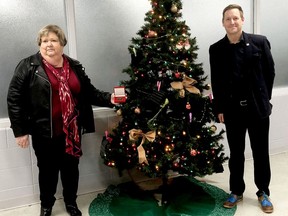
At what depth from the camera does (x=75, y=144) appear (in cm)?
281

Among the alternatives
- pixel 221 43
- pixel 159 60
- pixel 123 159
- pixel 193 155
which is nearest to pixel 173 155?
pixel 193 155

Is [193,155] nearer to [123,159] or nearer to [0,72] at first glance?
[123,159]

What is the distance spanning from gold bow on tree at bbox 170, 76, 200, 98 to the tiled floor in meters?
1.02

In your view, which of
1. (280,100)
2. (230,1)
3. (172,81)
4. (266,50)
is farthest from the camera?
(280,100)

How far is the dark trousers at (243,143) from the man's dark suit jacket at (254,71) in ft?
0.25

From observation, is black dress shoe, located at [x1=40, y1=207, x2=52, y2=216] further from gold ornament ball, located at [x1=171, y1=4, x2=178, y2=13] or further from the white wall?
gold ornament ball, located at [x1=171, y1=4, x2=178, y2=13]

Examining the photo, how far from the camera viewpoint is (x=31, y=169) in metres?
3.21

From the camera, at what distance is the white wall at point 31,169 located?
3121mm

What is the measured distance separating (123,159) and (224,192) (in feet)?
3.21

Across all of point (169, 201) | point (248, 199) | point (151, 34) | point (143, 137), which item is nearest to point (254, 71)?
point (151, 34)

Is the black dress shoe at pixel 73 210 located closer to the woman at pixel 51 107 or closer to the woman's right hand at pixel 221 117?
the woman at pixel 51 107

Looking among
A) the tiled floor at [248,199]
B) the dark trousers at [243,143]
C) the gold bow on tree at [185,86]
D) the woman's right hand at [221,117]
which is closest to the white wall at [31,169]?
the tiled floor at [248,199]

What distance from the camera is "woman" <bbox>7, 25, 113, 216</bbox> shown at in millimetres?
2613

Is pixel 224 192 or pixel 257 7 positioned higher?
pixel 257 7
